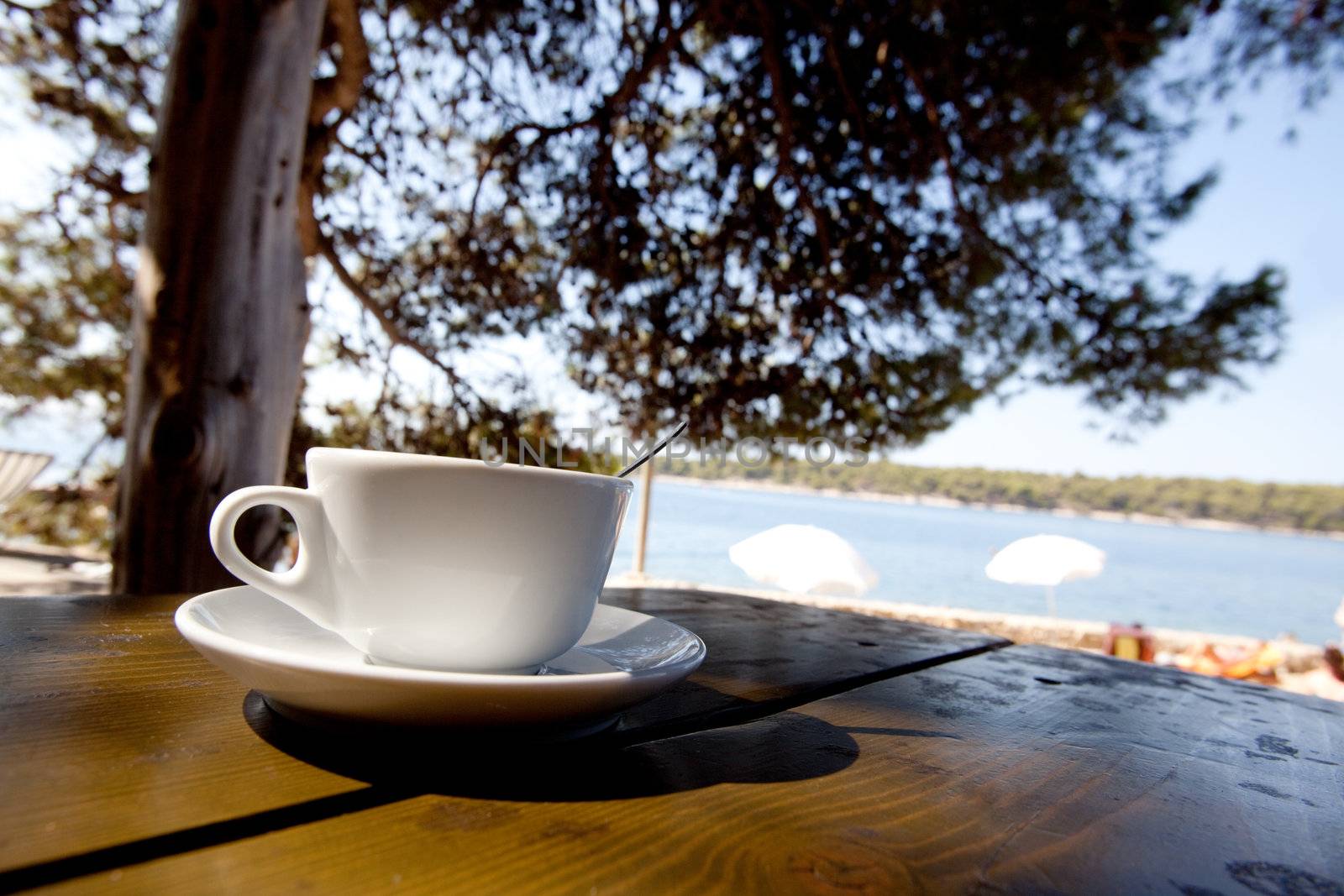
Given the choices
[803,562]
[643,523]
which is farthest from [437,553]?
[643,523]

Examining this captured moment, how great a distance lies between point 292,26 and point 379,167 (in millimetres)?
1374

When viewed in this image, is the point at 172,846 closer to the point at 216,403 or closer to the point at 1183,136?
the point at 216,403

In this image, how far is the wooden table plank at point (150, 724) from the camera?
1.05 ft

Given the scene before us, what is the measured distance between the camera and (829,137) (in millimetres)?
3398

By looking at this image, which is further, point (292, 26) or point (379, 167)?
point (379, 167)

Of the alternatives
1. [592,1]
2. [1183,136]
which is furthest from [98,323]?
[1183,136]

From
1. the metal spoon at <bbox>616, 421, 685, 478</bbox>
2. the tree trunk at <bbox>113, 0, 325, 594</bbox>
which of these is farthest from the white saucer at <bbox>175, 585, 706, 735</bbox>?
the tree trunk at <bbox>113, 0, 325, 594</bbox>

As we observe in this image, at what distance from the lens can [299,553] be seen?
0.52 metres

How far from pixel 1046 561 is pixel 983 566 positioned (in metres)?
18.4

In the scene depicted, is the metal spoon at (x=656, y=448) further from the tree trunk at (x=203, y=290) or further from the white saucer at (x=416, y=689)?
the tree trunk at (x=203, y=290)

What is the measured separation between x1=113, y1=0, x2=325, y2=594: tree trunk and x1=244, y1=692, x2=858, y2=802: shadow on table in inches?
53.4

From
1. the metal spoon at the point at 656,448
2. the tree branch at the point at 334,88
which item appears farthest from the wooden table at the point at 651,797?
the tree branch at the point at 334,88

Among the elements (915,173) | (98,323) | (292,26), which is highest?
(915,173)

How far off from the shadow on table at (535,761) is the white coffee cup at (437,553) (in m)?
0.07
